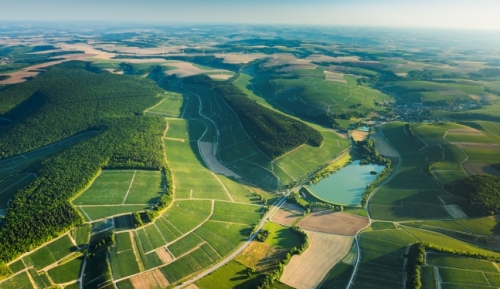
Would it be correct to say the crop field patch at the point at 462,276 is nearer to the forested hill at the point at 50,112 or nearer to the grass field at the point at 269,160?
the grass field at the point at 269,160

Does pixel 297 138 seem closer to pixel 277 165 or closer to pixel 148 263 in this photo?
pixel 277 165

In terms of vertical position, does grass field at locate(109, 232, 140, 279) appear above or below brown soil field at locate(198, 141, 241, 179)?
below

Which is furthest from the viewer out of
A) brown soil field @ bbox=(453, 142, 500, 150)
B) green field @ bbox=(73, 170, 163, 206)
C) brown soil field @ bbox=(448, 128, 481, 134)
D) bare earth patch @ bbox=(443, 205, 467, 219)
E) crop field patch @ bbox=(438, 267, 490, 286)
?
brown soil field @ bbox=(448, 128, 481, 134)

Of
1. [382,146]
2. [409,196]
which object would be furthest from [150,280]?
[382,146]

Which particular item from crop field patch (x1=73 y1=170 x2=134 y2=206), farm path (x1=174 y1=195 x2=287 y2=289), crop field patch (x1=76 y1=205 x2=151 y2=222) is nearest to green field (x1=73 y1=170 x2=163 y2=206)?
crop field patch (x1=73 y1=170 x2=134 y2=206)

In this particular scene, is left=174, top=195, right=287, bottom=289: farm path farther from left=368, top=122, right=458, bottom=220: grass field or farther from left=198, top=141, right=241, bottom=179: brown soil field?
left=368, top=122, right=458, bottom=220: grass field

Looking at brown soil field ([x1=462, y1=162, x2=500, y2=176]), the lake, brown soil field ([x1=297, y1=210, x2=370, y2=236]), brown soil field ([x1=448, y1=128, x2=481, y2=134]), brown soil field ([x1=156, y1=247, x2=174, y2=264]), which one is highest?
brown soil field ([x1=448, y1=128, x2=481, y2=134])
